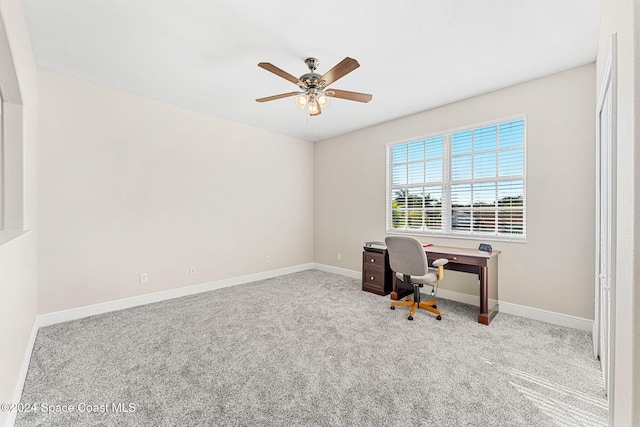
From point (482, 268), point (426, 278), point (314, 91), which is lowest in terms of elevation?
point (426, 278)

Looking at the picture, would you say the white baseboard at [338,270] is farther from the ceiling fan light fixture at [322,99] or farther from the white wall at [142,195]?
the ceiling fan light fixture at [322,99]

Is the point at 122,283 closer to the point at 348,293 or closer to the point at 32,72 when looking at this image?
the point at 32,72

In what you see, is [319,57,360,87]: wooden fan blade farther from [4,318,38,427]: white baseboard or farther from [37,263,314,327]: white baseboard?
[37,263,314,327]: white baseboard

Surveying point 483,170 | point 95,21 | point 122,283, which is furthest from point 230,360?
point 483,170

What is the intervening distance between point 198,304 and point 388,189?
3.29m

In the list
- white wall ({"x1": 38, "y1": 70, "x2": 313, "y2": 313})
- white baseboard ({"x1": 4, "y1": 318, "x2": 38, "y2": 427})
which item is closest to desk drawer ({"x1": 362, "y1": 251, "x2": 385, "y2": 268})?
white wall ({"x1": 38, "y1": 70, "x2": 313, "y2": 313})

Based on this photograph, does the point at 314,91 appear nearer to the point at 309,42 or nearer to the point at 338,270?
the point at 309,42

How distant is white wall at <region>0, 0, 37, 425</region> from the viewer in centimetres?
150

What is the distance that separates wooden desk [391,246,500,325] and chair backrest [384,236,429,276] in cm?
37

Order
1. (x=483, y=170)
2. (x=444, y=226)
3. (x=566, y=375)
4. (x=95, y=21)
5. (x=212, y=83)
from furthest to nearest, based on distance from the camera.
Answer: (x=444, y=226) → (x=483, y=170) → (x=212, y=83) → (x=95, y=21) → (x=566, y=375)

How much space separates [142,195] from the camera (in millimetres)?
3516

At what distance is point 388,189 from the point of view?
448 cm

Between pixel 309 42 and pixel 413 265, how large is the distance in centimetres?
246

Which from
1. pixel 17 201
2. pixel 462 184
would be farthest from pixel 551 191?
pixel 17 201
